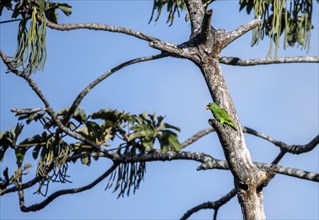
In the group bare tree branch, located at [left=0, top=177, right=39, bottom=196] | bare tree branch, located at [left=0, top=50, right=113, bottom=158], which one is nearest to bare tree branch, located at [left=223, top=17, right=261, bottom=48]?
bare tree branch, located at [left=0, top=50, right=113, bottom=158]

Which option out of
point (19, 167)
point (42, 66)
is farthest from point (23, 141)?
point (42, 66)

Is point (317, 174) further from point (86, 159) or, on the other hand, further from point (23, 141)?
point (23, 141)

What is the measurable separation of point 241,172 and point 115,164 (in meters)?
3.38

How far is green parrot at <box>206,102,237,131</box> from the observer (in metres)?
6.91

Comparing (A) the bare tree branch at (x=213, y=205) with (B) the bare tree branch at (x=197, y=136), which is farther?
(B) the bare tree branch at (x=197, y=136)

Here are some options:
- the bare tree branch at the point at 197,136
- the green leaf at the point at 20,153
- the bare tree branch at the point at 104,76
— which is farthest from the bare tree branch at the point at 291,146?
the green leaf at the point at 20,153

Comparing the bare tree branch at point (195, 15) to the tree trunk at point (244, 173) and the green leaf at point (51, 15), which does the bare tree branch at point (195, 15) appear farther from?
the green leaf at point (51, 15)

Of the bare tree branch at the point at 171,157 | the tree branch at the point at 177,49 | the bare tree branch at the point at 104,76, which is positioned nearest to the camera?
the tree branch at the point at 177,49

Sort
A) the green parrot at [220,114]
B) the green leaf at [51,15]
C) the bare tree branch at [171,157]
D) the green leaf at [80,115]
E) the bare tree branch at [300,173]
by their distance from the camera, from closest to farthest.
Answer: the green parrot at [220,114]
the bare tree branch at [171,157]
the bare tree branch at [300,173]
the green leaf at [51,15]
the green leaf at [80,115]

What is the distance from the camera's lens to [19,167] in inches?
419

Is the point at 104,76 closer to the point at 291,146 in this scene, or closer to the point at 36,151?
the point at 36,151

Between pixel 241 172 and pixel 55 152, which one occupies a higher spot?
pixel 55 152

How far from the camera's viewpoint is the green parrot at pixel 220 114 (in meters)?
6.91

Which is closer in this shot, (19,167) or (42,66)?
(42,66)
